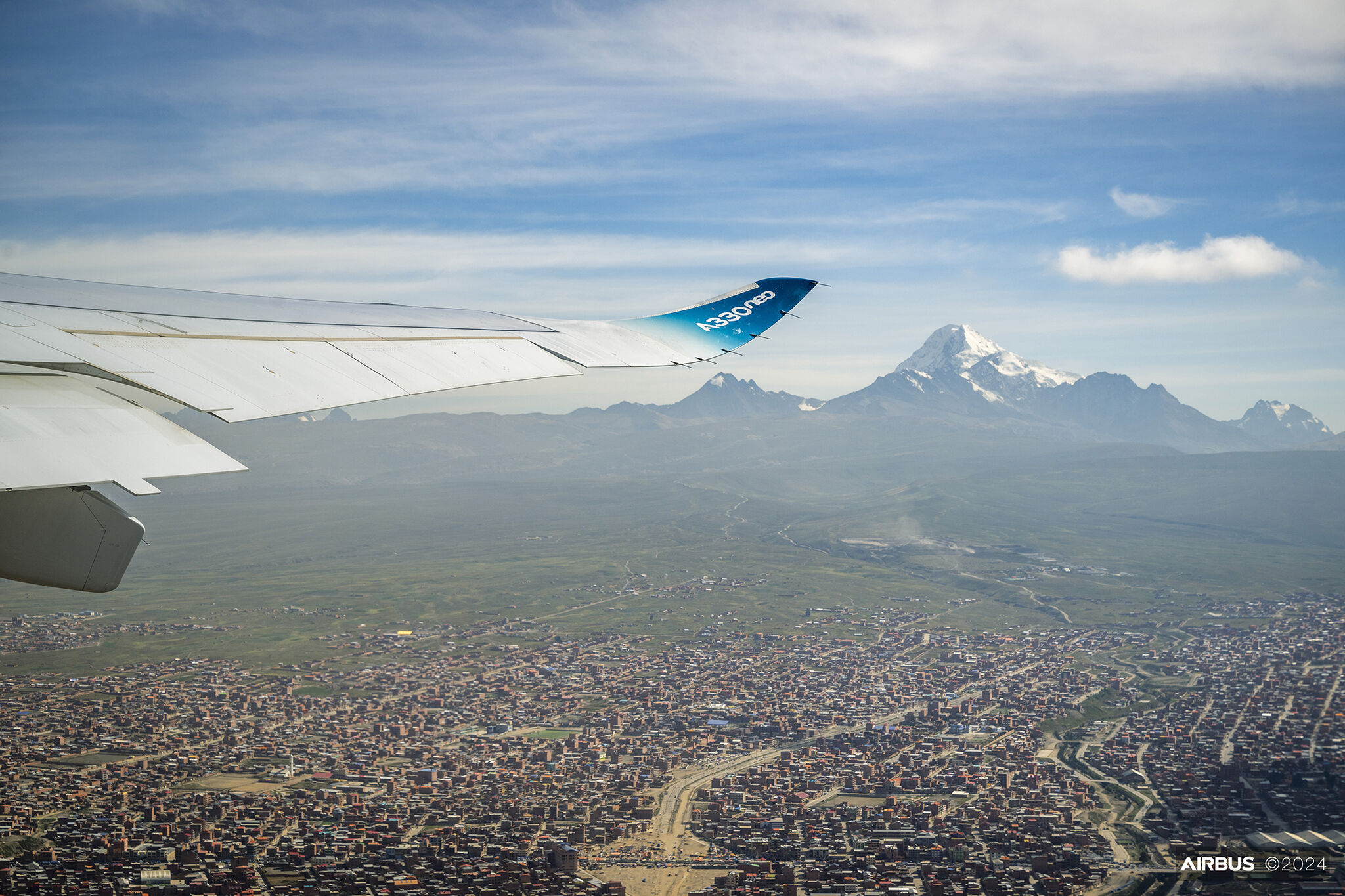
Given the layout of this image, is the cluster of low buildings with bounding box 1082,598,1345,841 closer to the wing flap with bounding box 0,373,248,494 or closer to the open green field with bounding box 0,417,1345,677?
the open green field with bounding box 0,417,1345,677

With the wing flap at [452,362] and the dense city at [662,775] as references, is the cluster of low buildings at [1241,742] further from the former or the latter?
the wing flap at [452,362]

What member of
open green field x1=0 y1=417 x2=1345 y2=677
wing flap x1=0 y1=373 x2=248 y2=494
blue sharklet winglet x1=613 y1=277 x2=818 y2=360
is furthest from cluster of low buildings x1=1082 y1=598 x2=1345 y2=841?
wing flap x1=0 y1=373 x2=248 y2=494

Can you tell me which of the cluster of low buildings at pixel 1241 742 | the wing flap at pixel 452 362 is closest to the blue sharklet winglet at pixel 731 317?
the wing flap at pixel 452 362

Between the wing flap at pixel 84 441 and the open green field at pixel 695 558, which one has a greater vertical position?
the wing flap at pixel 84 441

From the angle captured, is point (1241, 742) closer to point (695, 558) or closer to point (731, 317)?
point (731, 317)

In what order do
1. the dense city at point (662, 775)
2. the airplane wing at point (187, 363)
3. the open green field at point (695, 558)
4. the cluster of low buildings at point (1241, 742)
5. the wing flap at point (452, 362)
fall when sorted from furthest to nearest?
the open green field at point (695, 558) → the cluster of low buildings at point (1241, 742) → the dense city at point (662, 775) → the wing flap at point (452, 362) → the airplane wing at point (187, 363)

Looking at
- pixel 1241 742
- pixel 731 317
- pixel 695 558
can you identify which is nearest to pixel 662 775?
pixel 731 317

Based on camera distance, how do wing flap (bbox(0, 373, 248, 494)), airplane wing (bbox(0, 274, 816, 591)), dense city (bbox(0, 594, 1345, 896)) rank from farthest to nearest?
dense city (bbox(0, 594, 1345, 896)) → airplane wing (bbox(0, 274, 816, 591)) → wing flap (bbox(0, 373, 248, 494))
